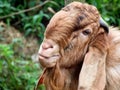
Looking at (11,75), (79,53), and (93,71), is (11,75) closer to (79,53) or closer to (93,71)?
(79,53)

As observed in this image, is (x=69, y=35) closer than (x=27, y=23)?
Yes

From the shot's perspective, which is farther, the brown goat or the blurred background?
the blurred background

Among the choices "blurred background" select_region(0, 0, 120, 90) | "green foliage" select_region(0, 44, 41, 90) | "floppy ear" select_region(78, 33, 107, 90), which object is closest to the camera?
"floppy ear" select_region(78, 33, 107, 90)

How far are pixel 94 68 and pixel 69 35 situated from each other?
1.38 ft

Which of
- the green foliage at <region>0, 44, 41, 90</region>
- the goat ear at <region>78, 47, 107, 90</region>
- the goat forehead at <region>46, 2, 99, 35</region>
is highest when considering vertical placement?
the goat forehead at <region>46, 2, 99, 35</region>

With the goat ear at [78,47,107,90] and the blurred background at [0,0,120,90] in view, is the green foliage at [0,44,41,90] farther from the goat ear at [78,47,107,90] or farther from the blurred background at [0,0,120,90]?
the goat ear at [78,47,107,90]

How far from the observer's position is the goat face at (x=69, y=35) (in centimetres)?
529

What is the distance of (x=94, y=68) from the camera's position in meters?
5.53

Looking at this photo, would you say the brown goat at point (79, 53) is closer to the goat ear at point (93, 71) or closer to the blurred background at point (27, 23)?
the goat ear at point (93, 71)

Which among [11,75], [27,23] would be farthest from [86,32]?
[27,23]

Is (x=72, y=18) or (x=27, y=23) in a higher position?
(x=72, y=18)

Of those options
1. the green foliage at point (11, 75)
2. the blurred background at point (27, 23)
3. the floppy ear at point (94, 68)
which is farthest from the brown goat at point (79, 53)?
the blurred background at point (27, 23)

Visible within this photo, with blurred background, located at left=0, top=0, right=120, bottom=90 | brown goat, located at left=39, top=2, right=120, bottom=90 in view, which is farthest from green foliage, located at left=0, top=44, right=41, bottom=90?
brown goat, located at left=39, top=2, right=120, bottom=90

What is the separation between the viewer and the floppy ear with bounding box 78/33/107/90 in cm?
547
